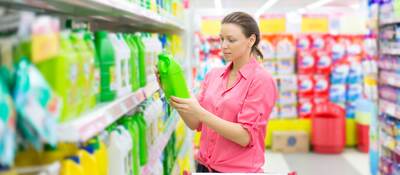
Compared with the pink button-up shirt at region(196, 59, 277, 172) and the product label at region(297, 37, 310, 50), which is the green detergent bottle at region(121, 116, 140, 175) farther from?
the product label at region(297, 37, 310, 50)

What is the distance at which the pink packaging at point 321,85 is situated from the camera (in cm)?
796

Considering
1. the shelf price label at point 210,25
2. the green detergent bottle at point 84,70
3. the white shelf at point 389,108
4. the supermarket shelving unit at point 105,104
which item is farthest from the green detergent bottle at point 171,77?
the shelf price label at point 210,25

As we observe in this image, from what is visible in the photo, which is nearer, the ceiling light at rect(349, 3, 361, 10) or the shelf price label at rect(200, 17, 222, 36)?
the shelf price label at rect(200, 17, 222, 36)

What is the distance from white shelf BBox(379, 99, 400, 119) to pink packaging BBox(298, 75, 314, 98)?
247cm

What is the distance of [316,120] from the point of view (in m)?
7.57

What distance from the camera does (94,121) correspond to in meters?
1.39

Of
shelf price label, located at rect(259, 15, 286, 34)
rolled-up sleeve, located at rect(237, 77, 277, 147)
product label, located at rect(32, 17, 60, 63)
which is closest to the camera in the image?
product label, located at rect(32, 17, 60, 63)

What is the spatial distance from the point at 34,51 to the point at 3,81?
9 cm

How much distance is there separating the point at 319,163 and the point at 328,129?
0.68 meters

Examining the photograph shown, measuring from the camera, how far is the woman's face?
275cm

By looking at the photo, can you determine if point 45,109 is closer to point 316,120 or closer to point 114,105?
point 114,105

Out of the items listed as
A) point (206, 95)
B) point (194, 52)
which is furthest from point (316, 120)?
point (206, 95)

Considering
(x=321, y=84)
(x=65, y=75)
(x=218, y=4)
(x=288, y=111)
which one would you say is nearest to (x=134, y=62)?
(x=65, y=75)

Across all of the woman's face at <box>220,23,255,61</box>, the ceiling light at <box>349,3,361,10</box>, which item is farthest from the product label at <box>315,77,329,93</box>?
the ceiling light at <box>349,3,361,10</box>
